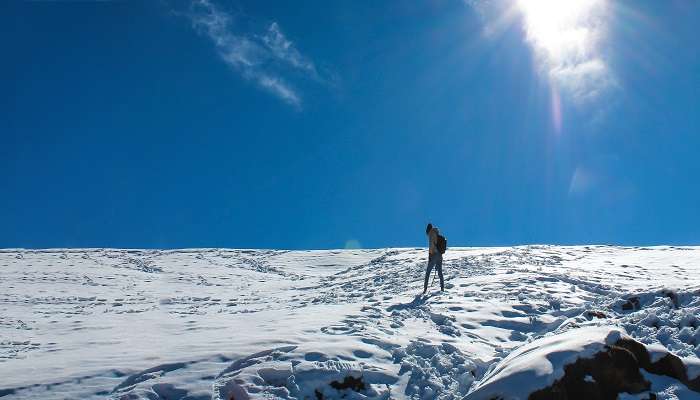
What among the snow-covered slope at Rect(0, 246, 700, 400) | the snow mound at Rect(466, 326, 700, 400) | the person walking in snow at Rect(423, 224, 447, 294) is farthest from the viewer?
the person walking in snow at Rect(423, 224, 447, 294)

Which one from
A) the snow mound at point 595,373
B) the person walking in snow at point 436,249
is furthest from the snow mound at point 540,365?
the person walking in snow at point 436,249

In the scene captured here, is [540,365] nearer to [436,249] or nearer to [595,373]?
[595,373]

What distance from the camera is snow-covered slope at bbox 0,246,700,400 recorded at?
723 centimetres

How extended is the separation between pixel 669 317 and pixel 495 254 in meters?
15.1

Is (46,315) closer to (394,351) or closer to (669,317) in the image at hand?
(394,351)

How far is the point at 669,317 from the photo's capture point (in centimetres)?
891

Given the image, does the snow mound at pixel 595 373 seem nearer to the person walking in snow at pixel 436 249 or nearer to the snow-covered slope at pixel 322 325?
the snow-covered slope at pixel 322 325

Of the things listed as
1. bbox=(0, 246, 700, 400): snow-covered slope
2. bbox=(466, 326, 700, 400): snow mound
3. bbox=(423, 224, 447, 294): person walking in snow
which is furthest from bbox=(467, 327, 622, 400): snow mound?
bbox=(423, 224, 447, 294): person walking in snow

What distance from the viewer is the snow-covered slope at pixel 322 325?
723 centimetres

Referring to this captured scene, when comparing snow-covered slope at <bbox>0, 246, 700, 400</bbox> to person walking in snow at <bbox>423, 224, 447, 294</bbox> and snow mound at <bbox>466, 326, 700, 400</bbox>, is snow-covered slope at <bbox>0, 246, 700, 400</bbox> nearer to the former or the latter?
snow mound at <bbox>466, 326, 700, 400</bbox>

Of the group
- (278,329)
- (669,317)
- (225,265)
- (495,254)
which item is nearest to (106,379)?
(278,329)

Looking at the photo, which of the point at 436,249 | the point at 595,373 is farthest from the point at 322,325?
the point at 436,249

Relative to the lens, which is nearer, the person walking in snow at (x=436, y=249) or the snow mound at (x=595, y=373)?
the snow mound at (x=595, y=373)

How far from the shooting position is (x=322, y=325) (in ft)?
33.3
